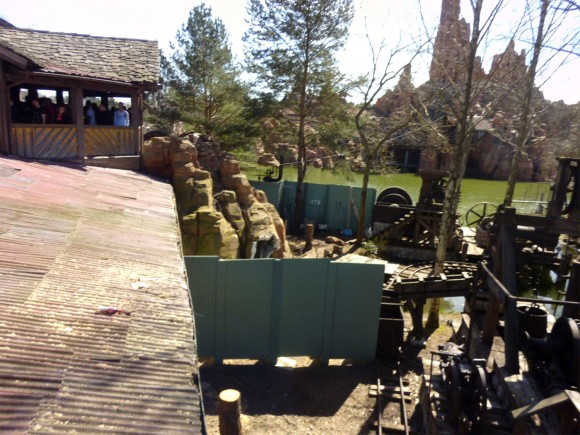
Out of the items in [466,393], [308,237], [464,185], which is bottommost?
[308,237]

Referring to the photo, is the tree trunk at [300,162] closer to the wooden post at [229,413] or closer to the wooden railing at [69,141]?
the wooden railing at [69,141]

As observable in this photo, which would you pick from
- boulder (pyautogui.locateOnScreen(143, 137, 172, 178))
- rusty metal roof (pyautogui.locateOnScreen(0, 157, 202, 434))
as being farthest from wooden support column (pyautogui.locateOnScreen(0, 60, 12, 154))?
boulder (pyautogui.locateOnScreen(143, 137, 172, 178))

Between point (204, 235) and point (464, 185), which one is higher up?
point (464, 185)

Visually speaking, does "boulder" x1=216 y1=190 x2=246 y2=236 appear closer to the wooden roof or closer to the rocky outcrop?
the rocky outcrop

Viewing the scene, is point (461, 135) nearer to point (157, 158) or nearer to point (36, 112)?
point (157, 158)

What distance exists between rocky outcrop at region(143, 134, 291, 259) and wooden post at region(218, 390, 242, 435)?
5704 mm

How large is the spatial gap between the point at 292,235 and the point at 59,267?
56.6 ft

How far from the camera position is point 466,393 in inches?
264

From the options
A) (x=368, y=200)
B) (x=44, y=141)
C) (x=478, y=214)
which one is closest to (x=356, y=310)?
(x=44, y=141)

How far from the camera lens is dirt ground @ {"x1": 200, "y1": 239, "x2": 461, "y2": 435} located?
756 centimetres

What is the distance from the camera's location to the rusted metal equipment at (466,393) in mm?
6512

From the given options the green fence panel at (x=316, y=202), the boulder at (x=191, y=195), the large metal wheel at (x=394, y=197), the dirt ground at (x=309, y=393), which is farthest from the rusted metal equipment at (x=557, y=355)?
the green fence panel at (x=316, y=202)

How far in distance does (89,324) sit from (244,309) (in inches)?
219

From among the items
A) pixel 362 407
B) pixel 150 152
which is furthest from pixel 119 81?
pixel 362 407
